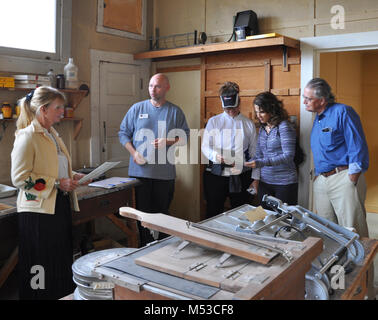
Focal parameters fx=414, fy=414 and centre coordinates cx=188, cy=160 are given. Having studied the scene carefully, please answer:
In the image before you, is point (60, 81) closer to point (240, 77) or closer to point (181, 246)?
point (240, 77)

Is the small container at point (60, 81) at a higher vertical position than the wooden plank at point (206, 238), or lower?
higher

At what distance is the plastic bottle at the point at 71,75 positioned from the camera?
3.77 m

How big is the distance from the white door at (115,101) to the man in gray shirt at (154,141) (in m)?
0.64

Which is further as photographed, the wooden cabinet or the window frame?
the window frame

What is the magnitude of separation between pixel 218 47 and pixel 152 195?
154cm

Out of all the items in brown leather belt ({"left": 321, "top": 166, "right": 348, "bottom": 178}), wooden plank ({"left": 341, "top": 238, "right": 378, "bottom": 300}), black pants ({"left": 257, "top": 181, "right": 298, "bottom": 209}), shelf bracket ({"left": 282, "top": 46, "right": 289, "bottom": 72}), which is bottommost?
wooden plank ({"left": 341, "top": 238, "right": 378, "bottom": 300})

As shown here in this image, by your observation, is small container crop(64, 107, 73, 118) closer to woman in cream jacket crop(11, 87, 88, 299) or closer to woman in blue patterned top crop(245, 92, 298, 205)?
woman in cream jacket crop(11, 87, 88, 299)

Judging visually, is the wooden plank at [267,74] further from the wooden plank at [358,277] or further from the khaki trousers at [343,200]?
the wooden plank at [358,277]

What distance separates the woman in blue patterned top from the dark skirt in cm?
150

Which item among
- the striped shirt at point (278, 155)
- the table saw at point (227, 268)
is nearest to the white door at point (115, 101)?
the striped shirt at point (278, 155)

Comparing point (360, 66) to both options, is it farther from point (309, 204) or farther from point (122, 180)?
point (122, 180)

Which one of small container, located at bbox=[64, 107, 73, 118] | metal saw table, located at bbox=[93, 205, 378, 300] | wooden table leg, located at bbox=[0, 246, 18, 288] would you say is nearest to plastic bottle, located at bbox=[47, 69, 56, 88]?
small container, located at bbox=[64, 107, 73, 118]

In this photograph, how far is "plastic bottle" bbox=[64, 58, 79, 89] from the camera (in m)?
3.77

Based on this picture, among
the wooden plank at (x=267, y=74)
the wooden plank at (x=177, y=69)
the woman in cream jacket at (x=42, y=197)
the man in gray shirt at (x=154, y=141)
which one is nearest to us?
the woman in cream jacket at (x=42, y=197)
